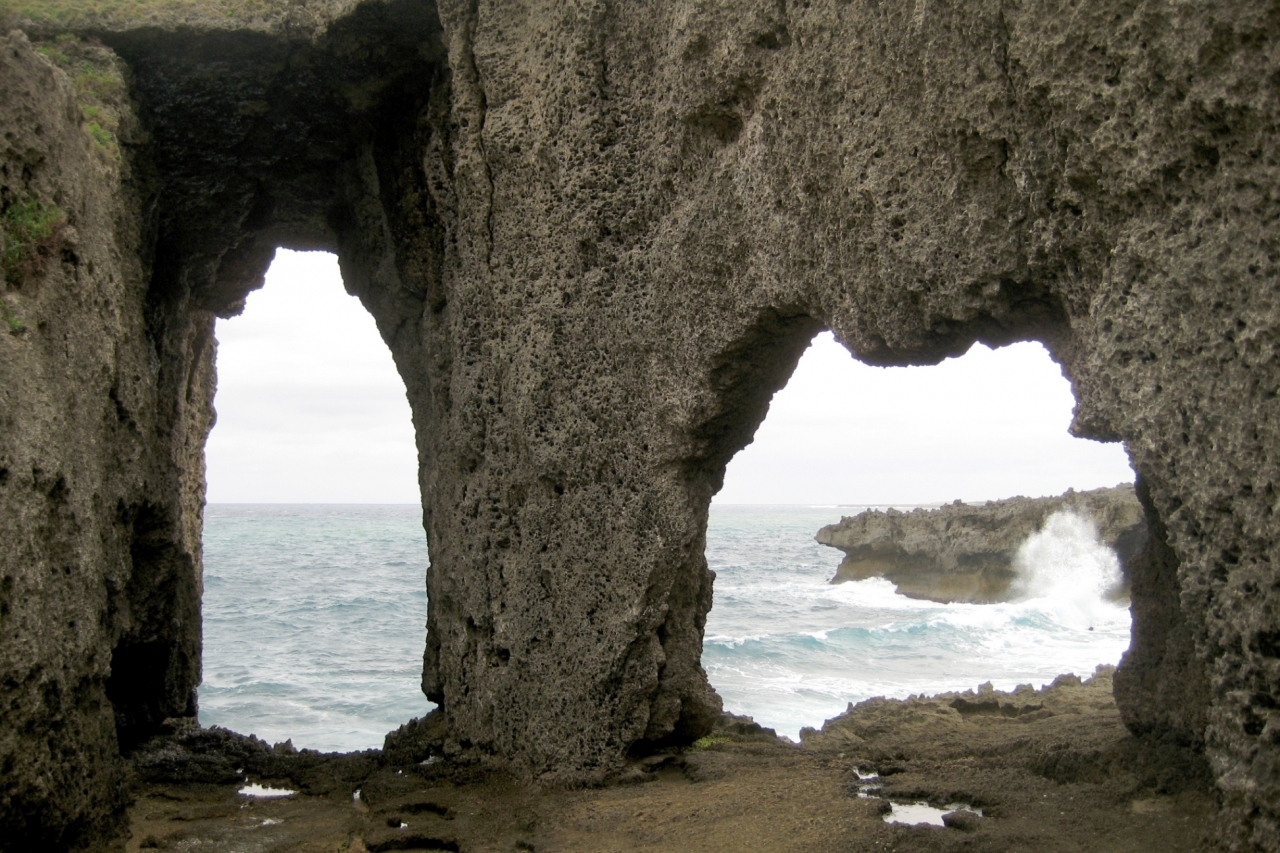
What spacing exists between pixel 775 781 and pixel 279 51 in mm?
6290

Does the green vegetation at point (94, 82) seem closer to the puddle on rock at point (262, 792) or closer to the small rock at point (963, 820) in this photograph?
the puddle on rock at point (262, 792)

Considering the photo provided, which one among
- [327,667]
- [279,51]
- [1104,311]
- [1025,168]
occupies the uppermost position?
[279,51]

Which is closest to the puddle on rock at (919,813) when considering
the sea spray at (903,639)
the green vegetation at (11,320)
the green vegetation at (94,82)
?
the green vegetation at (11,320)

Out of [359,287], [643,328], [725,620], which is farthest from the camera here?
[725,620]

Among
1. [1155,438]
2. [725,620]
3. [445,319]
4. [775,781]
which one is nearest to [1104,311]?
[1155,438]

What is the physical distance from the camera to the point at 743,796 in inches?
241

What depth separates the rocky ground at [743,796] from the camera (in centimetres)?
527

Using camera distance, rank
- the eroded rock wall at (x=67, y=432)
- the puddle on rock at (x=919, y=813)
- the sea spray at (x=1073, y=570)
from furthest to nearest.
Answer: the sea spray at (x=1073, y=570) → the puddle on rock at (x=919, y=813) → the eroded rock wall at (x=67, y=432)

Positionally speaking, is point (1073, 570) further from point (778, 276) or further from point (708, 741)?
point (778, 276)

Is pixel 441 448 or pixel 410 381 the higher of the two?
pixel 410 381

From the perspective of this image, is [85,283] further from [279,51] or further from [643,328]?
[643,328]

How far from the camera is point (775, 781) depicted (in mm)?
6422

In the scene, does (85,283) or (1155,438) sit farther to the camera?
(85,283)

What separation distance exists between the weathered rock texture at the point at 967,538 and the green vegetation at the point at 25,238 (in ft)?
81.3
